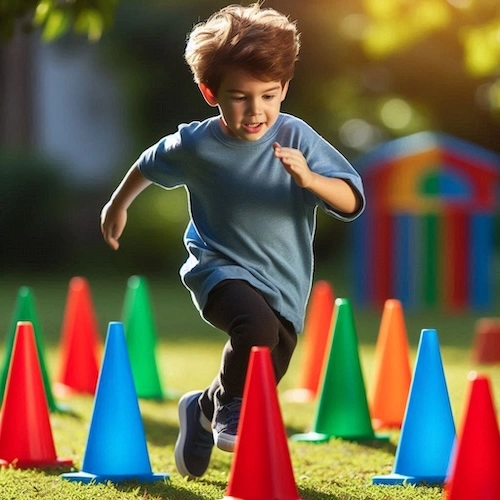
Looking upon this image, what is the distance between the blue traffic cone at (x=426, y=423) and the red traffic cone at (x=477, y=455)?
3.66ft

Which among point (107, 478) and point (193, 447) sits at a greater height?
point (193, 447)

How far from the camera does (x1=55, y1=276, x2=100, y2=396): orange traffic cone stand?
8859mm

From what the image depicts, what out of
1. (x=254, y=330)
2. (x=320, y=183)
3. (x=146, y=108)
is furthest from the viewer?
(x=146, y=108)

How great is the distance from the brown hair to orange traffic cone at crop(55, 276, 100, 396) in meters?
4.04

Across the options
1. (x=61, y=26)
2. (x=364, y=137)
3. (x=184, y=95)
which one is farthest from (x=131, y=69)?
(x=61, y=26)

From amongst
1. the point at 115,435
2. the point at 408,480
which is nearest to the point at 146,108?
the point at 115,435

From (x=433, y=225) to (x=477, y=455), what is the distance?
11.2 meters

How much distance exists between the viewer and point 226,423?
520cm

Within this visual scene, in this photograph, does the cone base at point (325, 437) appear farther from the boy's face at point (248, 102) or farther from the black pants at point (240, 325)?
the boy's face at point (248, 102)

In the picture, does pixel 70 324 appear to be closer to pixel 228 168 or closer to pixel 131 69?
pixel 228 168

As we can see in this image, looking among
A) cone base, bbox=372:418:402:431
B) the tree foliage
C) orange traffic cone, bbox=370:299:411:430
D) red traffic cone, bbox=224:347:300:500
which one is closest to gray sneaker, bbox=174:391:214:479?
red traffic cone, bbox=224:347:300:500

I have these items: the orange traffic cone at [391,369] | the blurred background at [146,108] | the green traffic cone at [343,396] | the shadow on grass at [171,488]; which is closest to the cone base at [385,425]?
the orange traffic cone at [391,369]

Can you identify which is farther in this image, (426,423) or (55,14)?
(55,14)

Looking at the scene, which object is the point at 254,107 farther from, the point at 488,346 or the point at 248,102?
the point at 488,346
